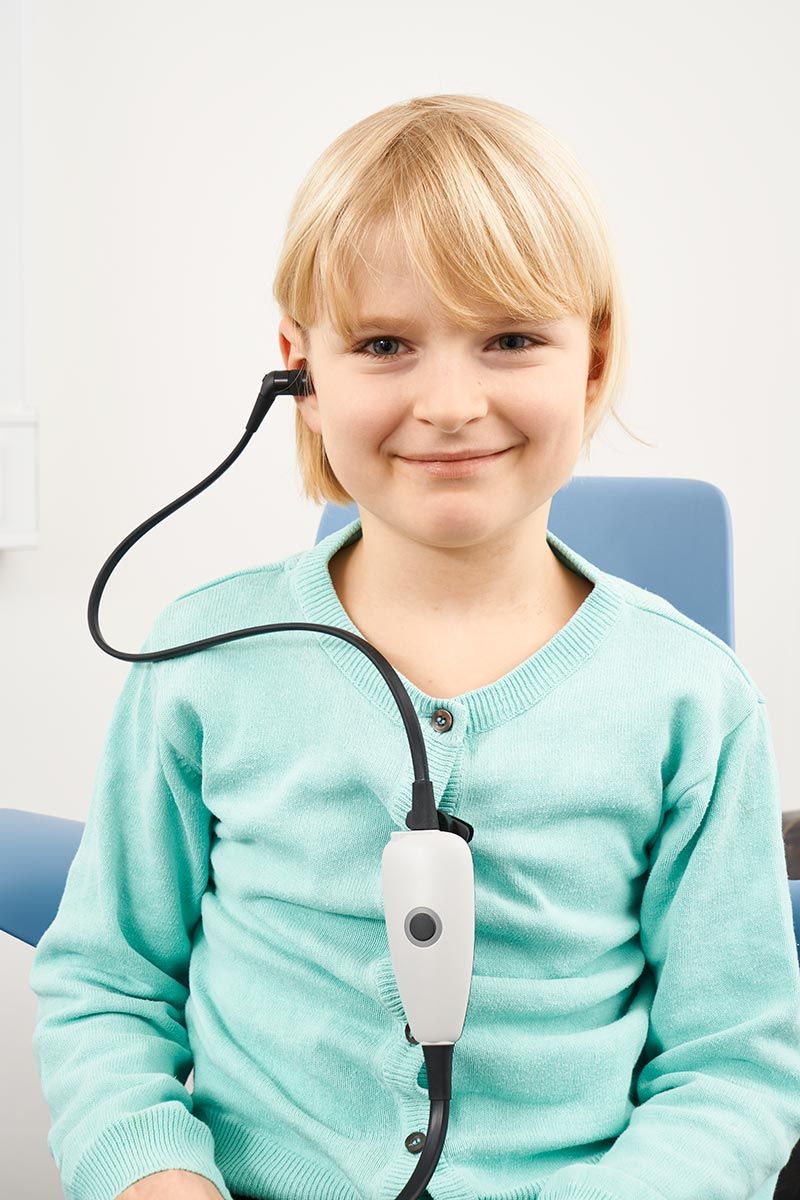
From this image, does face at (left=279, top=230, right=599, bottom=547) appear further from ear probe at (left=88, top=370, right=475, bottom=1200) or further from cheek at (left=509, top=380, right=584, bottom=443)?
ear probe at (left=88, top=370, right=475, bottom=1200)

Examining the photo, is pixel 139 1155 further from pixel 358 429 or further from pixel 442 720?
pixel 358 429

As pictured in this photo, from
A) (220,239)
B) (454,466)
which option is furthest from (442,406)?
(220,239)

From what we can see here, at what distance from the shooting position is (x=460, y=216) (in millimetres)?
758

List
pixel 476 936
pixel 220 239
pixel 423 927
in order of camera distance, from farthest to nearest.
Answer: pixel 220 239 < pixel 476 936 < pixel 423 927

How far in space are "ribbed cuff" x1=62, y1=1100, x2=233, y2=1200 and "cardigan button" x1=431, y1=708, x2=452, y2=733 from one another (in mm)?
259

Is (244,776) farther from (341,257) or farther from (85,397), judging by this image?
(85,397)

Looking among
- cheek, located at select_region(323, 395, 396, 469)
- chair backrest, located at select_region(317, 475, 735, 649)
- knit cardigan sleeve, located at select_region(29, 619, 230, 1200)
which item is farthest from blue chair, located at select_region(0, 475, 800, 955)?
cheek, located at select_region(323, 395, 396, 469)

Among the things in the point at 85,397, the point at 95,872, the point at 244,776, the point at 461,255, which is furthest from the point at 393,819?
the point at 85,397

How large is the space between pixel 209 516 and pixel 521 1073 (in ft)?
3.98

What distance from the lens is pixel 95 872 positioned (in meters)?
0.88

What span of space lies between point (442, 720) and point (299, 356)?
0.81 ft

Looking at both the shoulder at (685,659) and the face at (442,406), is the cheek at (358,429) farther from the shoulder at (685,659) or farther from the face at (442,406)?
the shoulder at (685,659)

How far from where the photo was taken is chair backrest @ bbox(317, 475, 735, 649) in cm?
119

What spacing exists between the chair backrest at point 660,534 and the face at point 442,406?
15.8 inches
